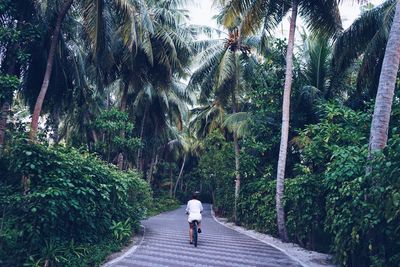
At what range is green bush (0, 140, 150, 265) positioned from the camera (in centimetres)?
652

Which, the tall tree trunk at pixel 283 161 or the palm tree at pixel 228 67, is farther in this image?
the palm tree at pixel 228 67

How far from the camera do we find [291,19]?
1260 cm

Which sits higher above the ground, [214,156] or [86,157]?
[214,156]

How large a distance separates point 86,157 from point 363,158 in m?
5.95

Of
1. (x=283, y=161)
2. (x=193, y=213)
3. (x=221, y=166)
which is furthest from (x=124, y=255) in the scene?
(x=221, y=166)

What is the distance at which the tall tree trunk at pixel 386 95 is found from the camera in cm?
708

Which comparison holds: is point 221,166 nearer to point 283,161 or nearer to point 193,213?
point 283,161

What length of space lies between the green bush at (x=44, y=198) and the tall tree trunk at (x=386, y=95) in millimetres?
5711

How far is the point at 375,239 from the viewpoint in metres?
6.29

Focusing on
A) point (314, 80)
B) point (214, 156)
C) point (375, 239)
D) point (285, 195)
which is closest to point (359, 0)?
point (314, 80)

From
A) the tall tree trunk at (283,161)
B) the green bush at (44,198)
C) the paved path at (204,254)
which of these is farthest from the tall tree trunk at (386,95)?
the green bush at (44,198)

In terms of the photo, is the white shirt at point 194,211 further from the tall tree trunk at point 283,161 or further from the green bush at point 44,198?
the tall tree trunk at point 283,161

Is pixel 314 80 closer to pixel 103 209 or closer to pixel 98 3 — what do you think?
pixel 98 3

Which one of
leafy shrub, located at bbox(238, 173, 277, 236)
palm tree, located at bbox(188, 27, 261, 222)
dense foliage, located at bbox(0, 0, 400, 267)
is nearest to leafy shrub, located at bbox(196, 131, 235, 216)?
dense foliage, located at bbox(0, 0, 400, 267)
